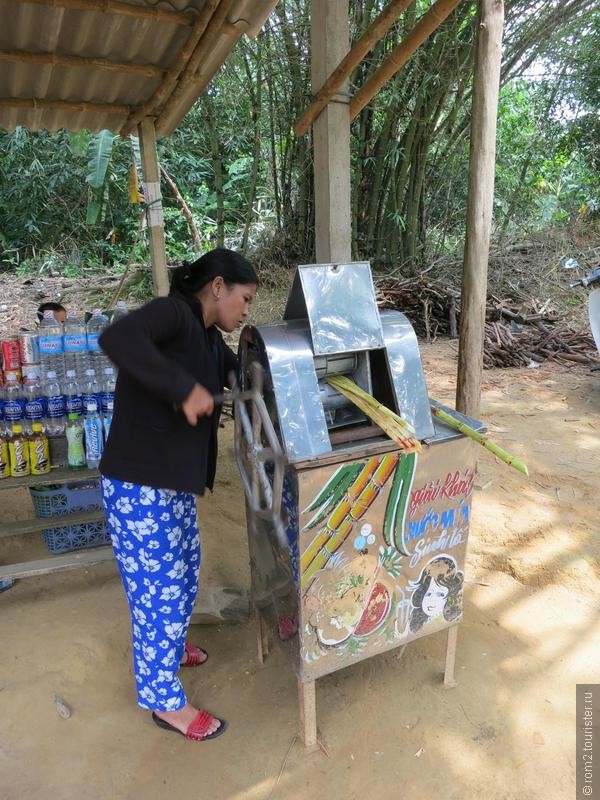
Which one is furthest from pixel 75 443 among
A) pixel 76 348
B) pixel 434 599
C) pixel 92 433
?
pixel 434 599

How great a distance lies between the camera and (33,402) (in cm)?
247

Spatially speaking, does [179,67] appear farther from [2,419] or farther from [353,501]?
[353,501]

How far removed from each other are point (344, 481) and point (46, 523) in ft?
5.74

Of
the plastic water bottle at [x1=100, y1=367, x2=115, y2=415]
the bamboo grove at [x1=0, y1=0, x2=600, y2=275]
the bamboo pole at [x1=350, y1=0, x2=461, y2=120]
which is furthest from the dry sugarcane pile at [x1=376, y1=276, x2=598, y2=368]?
the plastic water bottle at [x1=100, y1=367, x2=115, y2=415]

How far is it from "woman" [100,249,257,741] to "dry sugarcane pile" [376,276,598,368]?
Answer: 202 inches

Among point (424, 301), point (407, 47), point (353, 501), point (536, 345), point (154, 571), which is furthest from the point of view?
point (424, 301)

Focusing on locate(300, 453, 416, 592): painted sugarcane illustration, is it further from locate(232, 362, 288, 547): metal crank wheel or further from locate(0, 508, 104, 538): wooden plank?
locate(0, 508, 104, 538): wooden plank

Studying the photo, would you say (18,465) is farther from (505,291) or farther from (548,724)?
(505,291)

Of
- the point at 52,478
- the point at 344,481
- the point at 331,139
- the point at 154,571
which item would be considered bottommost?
the point at 154,571

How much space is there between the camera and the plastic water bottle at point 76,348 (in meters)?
2.53

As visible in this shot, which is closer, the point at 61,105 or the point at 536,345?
the point at 61,105

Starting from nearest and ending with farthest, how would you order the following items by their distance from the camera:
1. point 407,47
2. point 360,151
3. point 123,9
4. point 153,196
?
point 407,47 < point 123,9 < point 153,196 < point 360,151

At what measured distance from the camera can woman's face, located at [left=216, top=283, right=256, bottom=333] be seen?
5.49 feet

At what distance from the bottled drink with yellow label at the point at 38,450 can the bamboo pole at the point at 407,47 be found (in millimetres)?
2138
